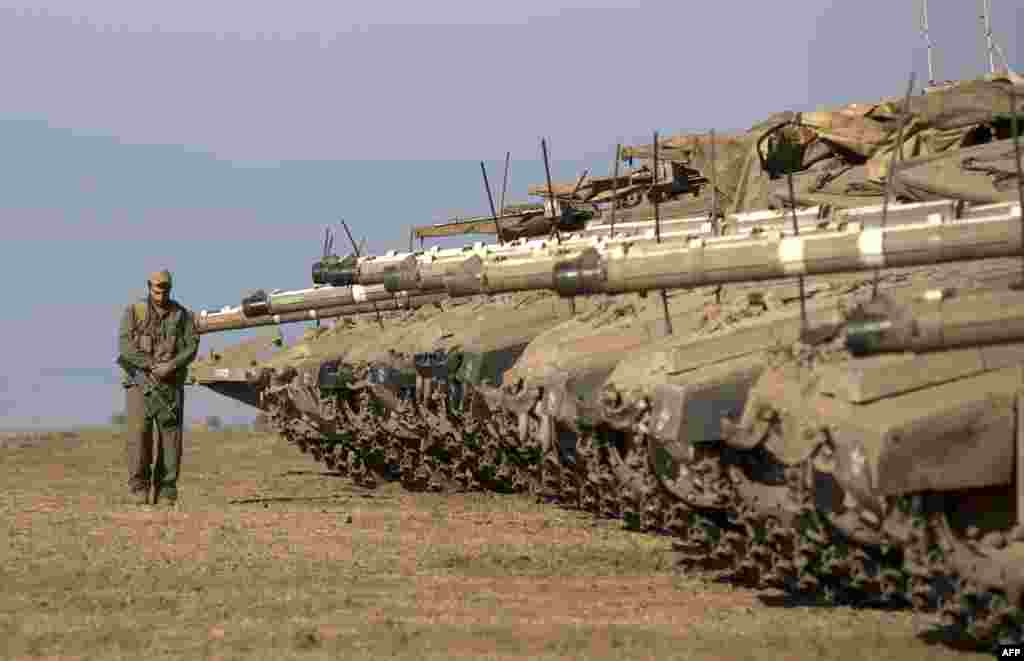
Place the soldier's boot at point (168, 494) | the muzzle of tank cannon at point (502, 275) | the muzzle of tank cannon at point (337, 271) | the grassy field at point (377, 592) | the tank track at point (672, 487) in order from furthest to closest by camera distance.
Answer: the muzzle of tank cannon at point (337, 271) → the soldier's boot at point (168, 494) → the muzzle of tank cannon at point (502, 275) → the grassy field at point (377, 592) → the tank track at point (672, 487)

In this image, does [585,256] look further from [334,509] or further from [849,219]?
[334,509]

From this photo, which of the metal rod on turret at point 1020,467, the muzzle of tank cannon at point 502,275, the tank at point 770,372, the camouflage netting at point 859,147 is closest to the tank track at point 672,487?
the tank at point 770,372

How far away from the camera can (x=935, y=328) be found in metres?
11.2

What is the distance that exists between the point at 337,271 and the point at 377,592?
10979 mm

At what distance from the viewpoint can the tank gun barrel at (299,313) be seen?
30.5 metres

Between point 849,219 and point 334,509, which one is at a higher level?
point 849,219

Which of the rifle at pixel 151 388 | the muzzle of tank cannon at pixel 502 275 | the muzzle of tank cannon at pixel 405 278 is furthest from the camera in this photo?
the muzzle of tank cannon at pixel 405 278

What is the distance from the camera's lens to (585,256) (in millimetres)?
14766

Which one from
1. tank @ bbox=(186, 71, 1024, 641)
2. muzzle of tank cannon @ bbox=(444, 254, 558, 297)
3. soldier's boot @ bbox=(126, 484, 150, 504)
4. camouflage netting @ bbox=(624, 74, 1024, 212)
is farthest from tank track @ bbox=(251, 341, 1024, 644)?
camouflage netting @ bbox=(624, 74, 1024, 212)

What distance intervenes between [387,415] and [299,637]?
45.3 feet

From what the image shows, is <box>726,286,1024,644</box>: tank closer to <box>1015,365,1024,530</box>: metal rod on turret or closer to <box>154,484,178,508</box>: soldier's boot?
<box>1015,365,1024,530</box>: metal rod on turret

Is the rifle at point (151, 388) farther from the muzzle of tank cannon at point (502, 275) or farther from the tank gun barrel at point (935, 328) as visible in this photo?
the tank gun barrel at point (935, 328)

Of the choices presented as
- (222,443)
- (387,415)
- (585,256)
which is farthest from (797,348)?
(222,443)

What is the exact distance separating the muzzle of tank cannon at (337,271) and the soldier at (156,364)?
148 inches
